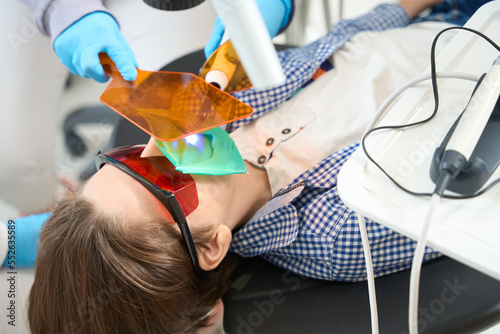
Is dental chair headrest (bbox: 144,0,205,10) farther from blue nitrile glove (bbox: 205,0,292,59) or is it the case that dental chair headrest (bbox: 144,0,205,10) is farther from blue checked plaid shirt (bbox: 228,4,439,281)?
blue nitrile glove (bbox: 205,0,292,59)

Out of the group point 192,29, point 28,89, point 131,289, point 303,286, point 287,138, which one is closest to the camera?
point 131,289

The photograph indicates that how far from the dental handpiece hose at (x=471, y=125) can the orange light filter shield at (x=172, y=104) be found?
1.04 feet

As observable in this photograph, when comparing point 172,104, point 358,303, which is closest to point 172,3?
point 172,104

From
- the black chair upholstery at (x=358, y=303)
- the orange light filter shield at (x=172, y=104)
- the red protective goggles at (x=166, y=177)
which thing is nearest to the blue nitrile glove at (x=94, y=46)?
the orange light filter shield at (x=172, y=104)

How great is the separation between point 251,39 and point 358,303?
A: 0.54 m

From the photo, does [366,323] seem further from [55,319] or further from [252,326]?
[55,319]

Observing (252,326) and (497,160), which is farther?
(252,326)

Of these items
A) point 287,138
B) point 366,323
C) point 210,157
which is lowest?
point 366,323

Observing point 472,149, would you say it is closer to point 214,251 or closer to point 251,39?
point 251,39

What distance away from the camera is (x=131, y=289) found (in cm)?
67

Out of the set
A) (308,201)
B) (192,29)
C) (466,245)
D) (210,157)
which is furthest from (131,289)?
(192,29)

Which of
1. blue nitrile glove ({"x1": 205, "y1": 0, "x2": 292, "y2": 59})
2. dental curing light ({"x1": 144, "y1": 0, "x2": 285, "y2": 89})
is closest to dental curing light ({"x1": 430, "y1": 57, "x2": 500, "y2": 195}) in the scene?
dental curing light ({"x1": 144, "y1": 0, "x2": 285, "y2": 89})

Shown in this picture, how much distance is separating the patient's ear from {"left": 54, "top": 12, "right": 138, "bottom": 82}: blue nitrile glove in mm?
321

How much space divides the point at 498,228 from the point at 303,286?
41 cm
